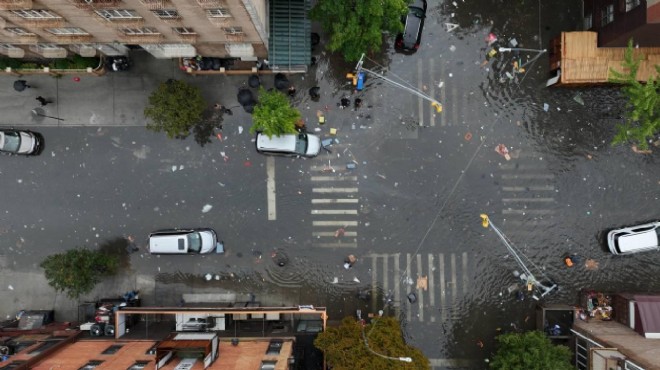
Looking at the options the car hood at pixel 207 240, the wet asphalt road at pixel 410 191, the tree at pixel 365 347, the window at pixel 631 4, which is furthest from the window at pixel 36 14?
the window at pixel 631 4

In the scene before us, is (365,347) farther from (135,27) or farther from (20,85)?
(20,85)

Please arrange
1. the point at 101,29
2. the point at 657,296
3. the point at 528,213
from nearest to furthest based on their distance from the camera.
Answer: the point at 101,29 < the point at 657,296 < the point at 528,213

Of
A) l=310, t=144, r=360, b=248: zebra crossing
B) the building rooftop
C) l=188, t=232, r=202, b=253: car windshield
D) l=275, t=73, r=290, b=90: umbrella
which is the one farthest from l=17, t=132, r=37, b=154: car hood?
the building rooftop

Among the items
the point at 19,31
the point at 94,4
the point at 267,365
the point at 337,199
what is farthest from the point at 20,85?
the point at 267,365

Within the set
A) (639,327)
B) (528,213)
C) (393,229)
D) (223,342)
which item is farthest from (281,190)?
(639,327)

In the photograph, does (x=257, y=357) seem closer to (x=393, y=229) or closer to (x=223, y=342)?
(x=223, y=342)

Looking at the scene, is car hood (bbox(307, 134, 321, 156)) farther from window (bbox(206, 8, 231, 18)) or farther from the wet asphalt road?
window (bbox(206, 8, 231, 18))
